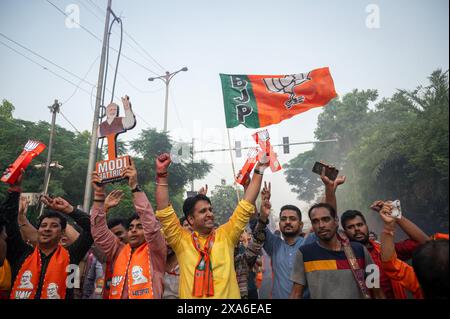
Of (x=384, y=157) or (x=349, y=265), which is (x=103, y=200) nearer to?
(x=349, y=265)

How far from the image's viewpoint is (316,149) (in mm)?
40156

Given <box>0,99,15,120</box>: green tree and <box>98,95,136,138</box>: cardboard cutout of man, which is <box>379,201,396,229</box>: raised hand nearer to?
<box>98,95,136,138</box>: cardboard cutout of man

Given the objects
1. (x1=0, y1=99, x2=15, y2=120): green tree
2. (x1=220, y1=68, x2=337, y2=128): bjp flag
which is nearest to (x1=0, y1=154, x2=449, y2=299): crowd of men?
(x1=220, y1=68, x2=337, y2=128): bjp flag

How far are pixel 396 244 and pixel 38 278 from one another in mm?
3495

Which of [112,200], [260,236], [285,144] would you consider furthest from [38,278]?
[285,144]

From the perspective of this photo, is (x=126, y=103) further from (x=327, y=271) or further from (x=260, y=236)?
(x=327, y=271)

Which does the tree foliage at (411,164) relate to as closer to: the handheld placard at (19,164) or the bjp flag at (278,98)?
the bjp flag at (278,98)

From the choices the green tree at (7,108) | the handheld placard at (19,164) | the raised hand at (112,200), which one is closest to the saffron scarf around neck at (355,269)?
the raised hand at (112,200)

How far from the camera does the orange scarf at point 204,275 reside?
2.43 metres

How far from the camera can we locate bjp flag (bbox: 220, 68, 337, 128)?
5.97 metres

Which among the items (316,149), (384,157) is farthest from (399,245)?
(316,149)

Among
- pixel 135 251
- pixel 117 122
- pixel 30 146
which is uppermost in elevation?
pixel 117 122

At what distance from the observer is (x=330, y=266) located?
268 cm
